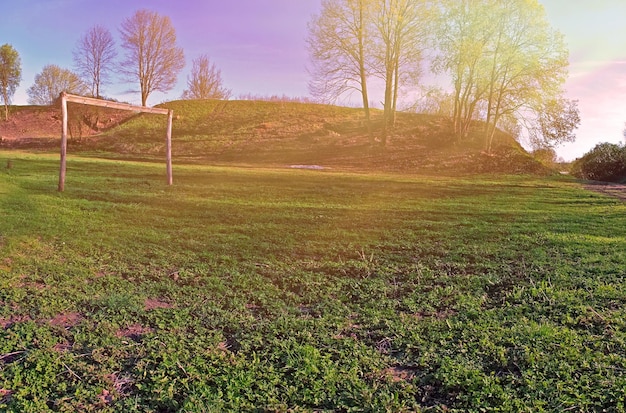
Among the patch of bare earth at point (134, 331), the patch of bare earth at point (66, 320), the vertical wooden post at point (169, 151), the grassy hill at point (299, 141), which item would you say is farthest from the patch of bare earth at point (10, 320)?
the grassy hill at point (299, 141)

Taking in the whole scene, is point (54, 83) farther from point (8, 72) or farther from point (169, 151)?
point (169, 151)

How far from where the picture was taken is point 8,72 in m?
42.2

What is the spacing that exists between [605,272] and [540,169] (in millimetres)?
17228

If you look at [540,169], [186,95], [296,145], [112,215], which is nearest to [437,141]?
[540,169]

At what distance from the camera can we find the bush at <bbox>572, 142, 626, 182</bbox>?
61.8ft

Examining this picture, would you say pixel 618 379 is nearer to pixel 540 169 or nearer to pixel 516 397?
pixel 516 397

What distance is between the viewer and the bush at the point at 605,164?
18.8m

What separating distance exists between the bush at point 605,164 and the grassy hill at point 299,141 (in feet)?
6.59

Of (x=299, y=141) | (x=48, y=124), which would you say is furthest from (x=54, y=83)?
(x=299, y=141)

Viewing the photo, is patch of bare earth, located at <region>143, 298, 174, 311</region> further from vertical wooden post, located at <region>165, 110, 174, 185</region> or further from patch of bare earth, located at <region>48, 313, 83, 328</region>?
vertical wooden post, located at <region>165, 110, 174, 185</region>

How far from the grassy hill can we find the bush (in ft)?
6.59

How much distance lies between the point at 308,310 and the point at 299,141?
24837 mm

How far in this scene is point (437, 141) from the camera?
1009 inches

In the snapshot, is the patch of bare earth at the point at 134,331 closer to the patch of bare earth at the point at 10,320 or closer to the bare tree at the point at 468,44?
the patch of bare earth at the point at 10,320
